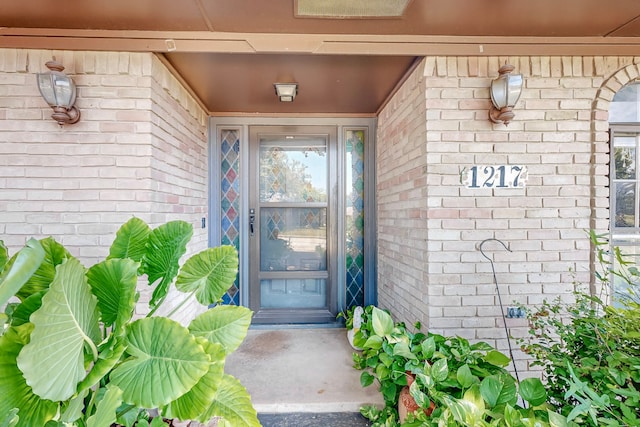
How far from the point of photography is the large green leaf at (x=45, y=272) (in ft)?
3.75

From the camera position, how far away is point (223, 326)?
4.20 feet

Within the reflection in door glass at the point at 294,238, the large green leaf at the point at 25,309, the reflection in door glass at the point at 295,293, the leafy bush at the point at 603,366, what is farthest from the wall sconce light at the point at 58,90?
the leafy bush at the point at 603,366

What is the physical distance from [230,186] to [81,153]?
1391 mm

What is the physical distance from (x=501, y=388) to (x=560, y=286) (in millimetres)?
1187

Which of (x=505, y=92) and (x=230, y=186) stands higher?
(x=505, y=92)

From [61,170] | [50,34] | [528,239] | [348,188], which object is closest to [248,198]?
[348,188]

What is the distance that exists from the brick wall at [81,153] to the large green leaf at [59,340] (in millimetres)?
1144

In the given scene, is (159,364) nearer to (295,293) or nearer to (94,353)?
(94,353)

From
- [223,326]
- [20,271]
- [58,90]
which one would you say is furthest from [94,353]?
[58,90]

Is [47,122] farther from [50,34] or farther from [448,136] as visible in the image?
[448,136]

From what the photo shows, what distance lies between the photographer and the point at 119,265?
99cm

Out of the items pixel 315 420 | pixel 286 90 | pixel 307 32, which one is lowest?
pixel 315 420

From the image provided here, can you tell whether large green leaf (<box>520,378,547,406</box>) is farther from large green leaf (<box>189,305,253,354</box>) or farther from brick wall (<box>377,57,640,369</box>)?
large green leaf (<box>189,305,253,354</box>)

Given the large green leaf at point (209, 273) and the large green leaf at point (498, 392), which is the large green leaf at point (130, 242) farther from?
the large green leaf at point (498, 392)
